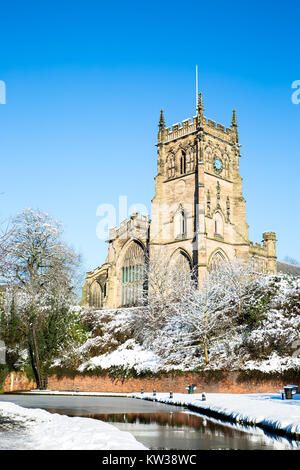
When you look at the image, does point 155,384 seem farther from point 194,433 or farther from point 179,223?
point 179,223

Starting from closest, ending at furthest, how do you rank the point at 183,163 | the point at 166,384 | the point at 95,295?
the point at 166,384, the point at 183,163, the point at 95,295

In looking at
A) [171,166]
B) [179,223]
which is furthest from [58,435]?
[171,166]

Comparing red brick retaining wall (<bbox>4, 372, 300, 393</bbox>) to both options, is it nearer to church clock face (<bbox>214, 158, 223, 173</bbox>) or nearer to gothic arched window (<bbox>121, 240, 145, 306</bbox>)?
gothic arched window (<bbox>121, 240, 145, 306</bbox>)

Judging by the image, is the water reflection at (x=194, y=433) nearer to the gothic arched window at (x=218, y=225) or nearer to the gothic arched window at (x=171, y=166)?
the gothic arched window at (x=218, y=225)

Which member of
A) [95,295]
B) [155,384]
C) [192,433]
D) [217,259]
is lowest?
[155,384]

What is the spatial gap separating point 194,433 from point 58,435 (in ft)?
10.4

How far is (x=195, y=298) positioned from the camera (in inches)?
1292

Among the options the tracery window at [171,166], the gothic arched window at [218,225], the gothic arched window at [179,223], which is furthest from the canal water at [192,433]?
the tracery window at [171,166]

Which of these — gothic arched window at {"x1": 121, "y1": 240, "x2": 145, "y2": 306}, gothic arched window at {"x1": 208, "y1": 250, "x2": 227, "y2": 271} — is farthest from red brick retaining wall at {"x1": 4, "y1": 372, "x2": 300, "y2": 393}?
gothic arched window at {"x1": 121, "y1": 240, "x2": 145, "y2": 306}

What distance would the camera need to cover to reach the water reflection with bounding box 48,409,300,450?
9766 mm

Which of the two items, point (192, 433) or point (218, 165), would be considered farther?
point (218, 165)

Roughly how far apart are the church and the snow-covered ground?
3121cm

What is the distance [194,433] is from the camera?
1149 centimetres

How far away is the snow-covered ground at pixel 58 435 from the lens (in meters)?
9.16
